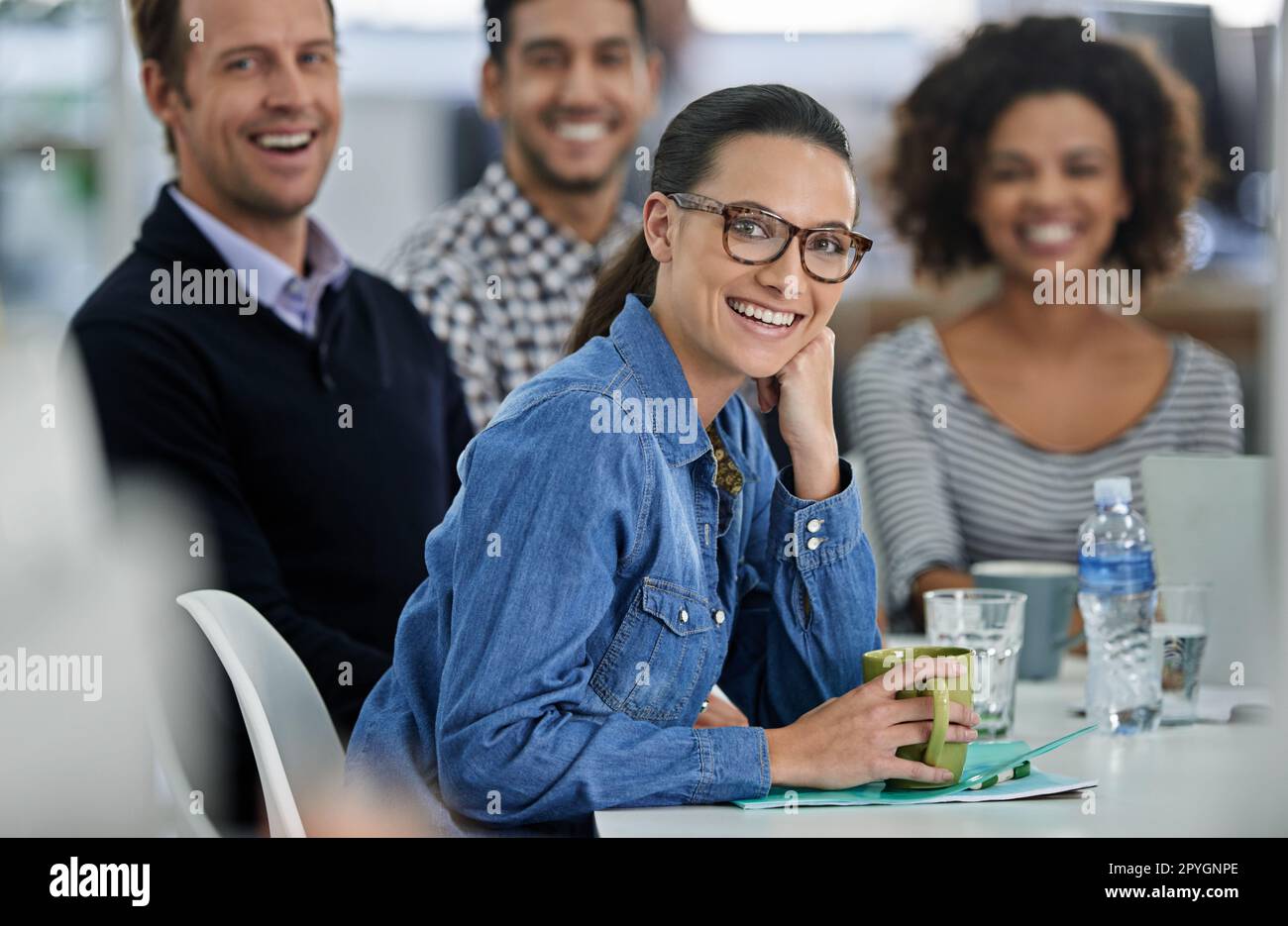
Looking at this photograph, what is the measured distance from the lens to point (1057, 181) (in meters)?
2.43

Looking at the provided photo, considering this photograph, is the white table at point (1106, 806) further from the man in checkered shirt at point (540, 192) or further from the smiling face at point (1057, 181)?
the man in checkered shirt at point (540, 192)

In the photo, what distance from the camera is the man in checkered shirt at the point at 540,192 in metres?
2.52

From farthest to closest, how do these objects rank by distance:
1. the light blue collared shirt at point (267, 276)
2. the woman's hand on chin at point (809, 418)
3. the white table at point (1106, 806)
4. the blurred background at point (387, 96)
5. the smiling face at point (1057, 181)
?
the blurred background at point (387, 96), the smiling face at point (1057, 181), the light blue collared shirt at point (267, 276), the woman's hand on chin at point (809, 418), the white table at point (1106, 806)

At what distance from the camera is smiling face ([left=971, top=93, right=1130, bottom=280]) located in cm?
244

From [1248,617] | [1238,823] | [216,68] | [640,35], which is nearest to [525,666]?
[1238,823]

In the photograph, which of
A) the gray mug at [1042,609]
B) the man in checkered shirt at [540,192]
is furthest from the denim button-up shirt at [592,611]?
the man in checkered shirt at [540,192]

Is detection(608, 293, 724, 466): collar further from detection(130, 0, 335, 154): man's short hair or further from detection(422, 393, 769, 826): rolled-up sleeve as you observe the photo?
detection(130, 0, 335, 154): man's short hair

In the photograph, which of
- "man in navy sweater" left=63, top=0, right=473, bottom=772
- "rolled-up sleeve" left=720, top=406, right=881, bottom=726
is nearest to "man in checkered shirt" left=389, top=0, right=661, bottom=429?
"man in navy sweater" left=63, top=0, right=473, bottom=772

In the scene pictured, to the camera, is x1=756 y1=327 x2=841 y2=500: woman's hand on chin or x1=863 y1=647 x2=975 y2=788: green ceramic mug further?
x1=756 y1=327 x2=841 y2=500: woman's hand on chin

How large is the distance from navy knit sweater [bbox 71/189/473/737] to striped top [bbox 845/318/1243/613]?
71 cm

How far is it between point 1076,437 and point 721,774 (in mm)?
1421

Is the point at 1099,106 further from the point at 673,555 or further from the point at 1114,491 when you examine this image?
the point at 673,555

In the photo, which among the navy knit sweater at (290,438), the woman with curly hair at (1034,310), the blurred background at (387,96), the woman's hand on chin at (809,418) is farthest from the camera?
the blurred background at (387,96)

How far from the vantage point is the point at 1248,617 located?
1.52 meters
